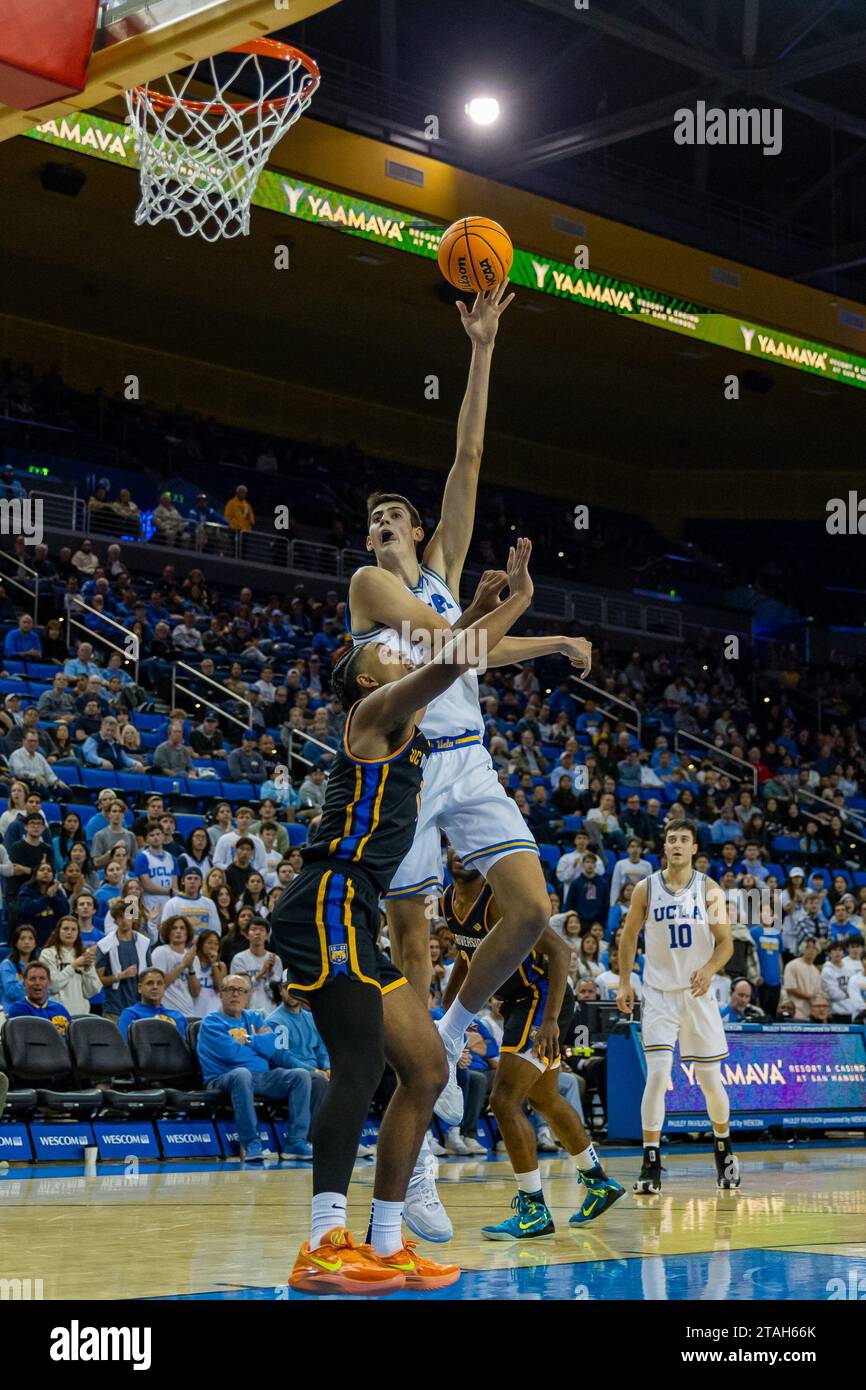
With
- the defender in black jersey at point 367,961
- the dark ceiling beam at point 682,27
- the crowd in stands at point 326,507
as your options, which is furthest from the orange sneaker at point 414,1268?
the crowd in stands at point 326,507

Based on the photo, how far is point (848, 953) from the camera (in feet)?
56.0

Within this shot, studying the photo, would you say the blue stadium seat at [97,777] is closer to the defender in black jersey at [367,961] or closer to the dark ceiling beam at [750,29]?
the defender in black jersey at [367,961]

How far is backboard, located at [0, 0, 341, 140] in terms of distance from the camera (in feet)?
22.5

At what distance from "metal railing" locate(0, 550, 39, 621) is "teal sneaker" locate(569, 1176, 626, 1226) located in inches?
548

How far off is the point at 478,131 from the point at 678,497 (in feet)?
45.8

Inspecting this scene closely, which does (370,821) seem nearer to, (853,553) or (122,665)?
(122,665)

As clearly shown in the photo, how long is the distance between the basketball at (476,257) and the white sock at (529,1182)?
153 inches

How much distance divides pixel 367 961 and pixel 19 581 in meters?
16.3

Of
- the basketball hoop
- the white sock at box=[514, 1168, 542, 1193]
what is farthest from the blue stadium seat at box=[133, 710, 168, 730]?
the white sock at box=[514, 1168, 542, 1193]

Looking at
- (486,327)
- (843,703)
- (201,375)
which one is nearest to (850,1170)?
(486,327)

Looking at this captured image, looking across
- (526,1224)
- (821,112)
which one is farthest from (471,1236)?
(821,112)

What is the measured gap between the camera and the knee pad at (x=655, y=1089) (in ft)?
29.8

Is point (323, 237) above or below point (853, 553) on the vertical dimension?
above
